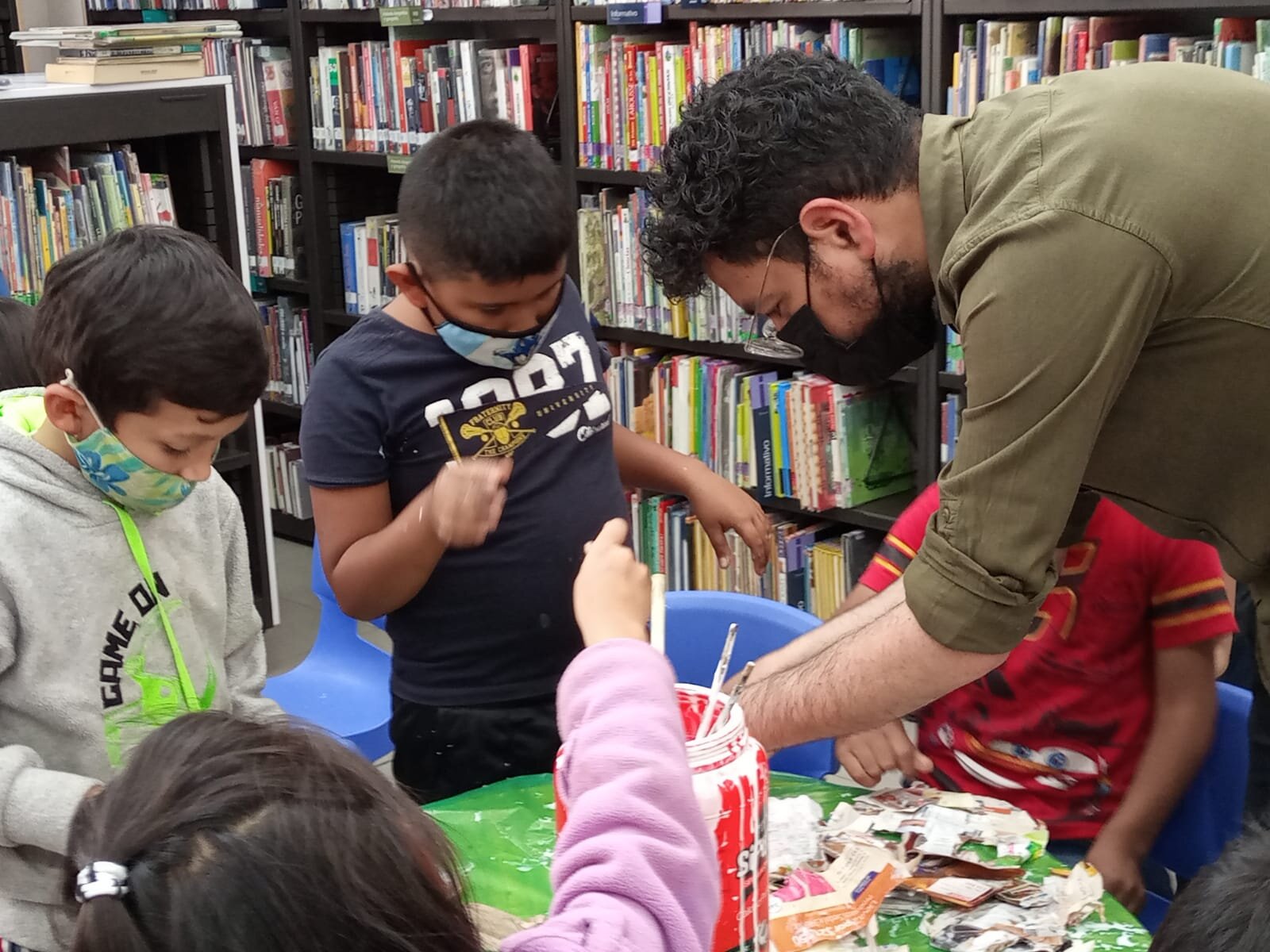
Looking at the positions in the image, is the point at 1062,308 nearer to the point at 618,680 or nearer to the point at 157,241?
Answer: the point at 618,680

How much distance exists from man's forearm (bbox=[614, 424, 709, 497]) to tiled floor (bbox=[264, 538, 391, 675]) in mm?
1503

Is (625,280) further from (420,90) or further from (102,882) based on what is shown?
(102,882)

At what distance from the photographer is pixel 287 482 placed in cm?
477

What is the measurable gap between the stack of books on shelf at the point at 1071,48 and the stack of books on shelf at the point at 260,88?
2.50 m

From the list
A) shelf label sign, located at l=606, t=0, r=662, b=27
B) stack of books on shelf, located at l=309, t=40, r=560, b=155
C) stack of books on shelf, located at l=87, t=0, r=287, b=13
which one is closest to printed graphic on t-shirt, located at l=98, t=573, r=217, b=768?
shelf label sign, located at l=606, t=0, r=662, b=27

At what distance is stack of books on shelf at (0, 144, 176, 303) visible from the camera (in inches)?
135

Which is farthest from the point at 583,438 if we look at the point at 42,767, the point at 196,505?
the point at 42,767

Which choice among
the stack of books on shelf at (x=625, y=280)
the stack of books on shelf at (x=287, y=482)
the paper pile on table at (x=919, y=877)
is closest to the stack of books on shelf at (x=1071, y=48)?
the stack of books on shelf at (x=625, y=280)

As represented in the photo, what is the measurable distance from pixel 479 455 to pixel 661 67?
6.27 feet

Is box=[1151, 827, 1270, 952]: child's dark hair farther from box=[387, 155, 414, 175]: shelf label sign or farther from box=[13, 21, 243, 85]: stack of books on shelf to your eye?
box=[387, 155, 414, 175]: shelf label sign

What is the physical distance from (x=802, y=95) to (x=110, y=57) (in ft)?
8.18

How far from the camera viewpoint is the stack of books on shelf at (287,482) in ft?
15.5

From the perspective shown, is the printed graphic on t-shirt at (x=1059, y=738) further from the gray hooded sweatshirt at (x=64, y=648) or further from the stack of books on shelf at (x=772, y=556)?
the stack of books on shelf at (x=772, y=556)

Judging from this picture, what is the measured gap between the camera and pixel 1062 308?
1120mm
